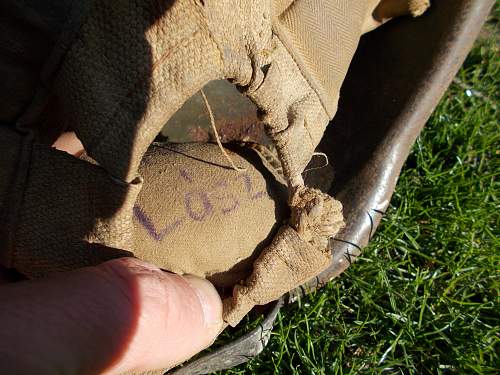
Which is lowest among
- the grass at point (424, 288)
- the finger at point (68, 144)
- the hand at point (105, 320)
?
the grass at point (424, 288)

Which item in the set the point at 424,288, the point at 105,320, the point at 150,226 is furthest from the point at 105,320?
the point at 424,288

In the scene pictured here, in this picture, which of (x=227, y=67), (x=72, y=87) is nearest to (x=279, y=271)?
(x=227, y=67)

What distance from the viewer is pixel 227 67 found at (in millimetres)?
1127

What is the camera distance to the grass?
5.70 feet

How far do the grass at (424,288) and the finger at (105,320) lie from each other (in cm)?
50

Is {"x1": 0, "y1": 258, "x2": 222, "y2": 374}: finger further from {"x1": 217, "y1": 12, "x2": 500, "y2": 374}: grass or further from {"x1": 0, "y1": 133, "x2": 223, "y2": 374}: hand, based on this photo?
{"x1": 217, "y1": 12, "x2": 500, "y2": 374}: grass

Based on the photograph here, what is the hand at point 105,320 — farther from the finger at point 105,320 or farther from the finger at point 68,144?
the finger at point 68,144

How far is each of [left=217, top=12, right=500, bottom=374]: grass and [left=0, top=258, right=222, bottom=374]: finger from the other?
50 cm

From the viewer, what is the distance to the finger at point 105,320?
91cm

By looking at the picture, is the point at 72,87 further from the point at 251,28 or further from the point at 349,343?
the point at 349,343

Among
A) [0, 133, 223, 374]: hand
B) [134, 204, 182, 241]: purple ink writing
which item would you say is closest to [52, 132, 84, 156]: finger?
[134, 204, 182, 241]: purple ink writing

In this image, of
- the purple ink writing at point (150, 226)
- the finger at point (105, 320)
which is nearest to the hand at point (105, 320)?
the finger at point (105, 320)

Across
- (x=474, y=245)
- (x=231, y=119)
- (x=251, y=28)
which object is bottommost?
(x=474, y=245)

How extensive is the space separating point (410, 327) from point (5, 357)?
4.19 feet
